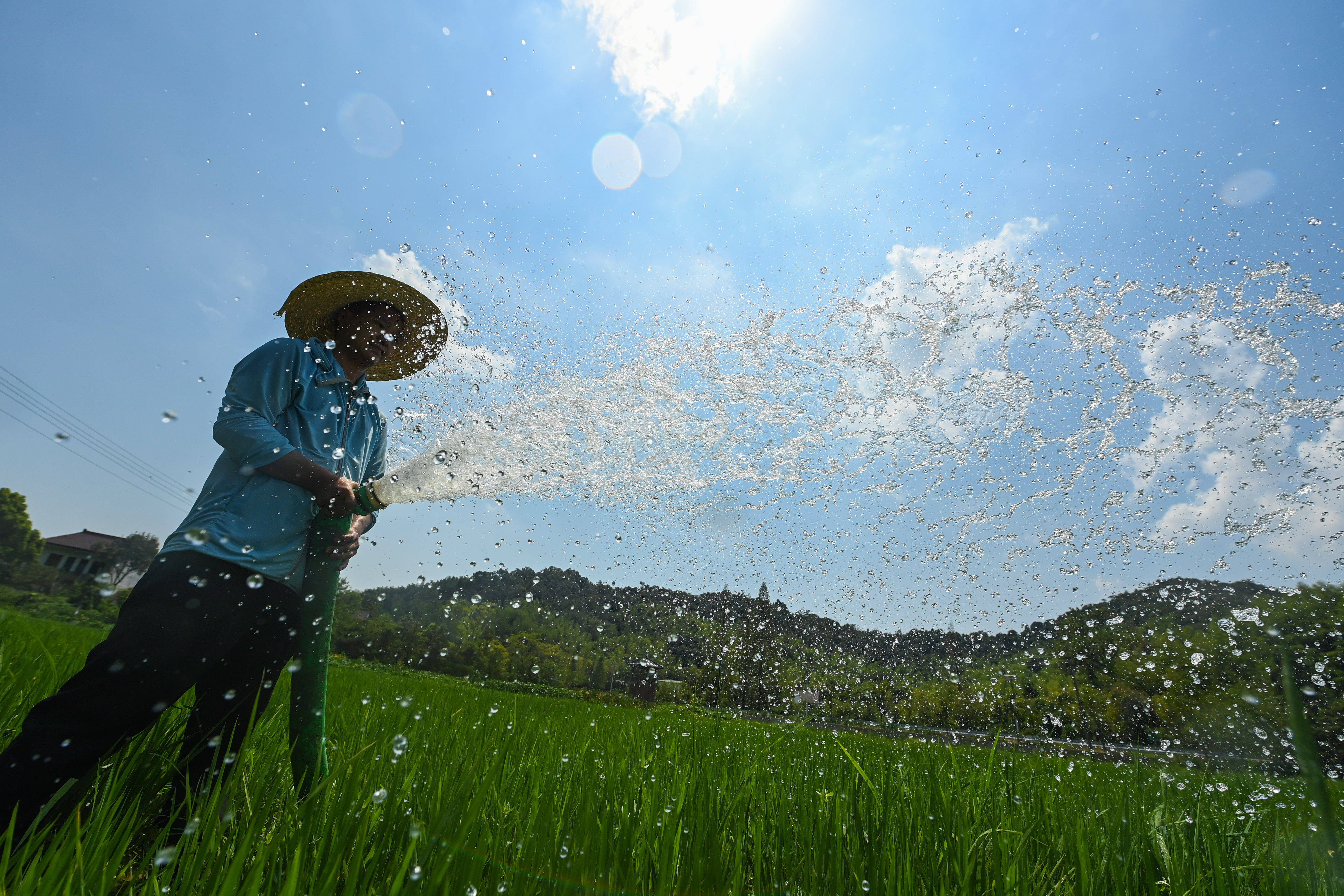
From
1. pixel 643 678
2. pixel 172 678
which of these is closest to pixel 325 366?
pixel 172 678

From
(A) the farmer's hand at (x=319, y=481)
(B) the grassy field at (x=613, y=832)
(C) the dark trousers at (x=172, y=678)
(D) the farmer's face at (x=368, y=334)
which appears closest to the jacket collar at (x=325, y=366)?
(D) the farmer's face at (x=368, y=334)

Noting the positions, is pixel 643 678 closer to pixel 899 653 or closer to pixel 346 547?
pixel 899 653

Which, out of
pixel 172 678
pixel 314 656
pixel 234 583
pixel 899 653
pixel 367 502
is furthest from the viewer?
pixel 899 653

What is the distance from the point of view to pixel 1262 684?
17328 mm

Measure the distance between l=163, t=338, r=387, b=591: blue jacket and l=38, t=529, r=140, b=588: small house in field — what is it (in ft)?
190

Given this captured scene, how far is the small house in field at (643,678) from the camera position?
2850 centimetres

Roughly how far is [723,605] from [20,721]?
33.0 m

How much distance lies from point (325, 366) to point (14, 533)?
5432cm

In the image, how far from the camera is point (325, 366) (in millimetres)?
2855

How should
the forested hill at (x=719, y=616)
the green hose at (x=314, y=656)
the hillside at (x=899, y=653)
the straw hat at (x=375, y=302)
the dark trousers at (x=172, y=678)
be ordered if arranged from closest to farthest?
1. the dark trousers at (x=172, y=678)
2. the green hose at (x=314, y=656)
3. the straw hat at (x=375, y=302)
4. the hillside at (x=899, y=653)
5. the forested hill at (x=719, y=616)

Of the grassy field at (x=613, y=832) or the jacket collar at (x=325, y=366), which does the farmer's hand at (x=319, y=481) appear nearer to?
the jacket collar at (x=325, y=366)

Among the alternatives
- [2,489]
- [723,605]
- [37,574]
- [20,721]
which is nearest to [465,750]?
[20,721]

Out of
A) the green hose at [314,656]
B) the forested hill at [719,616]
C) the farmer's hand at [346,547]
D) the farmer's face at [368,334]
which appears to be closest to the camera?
the green hose at [314,656]

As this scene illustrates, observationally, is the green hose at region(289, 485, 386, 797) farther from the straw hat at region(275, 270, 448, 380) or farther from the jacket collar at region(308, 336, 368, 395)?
the straw hat at region(275, 270, 448, 380)
